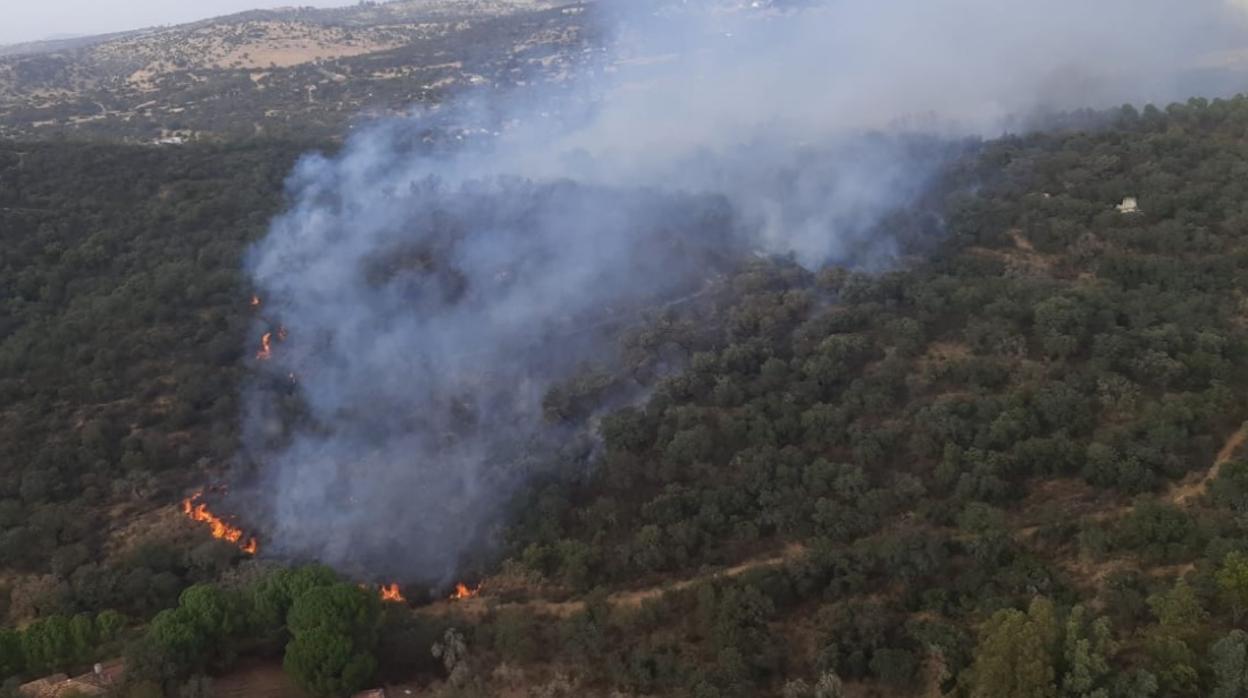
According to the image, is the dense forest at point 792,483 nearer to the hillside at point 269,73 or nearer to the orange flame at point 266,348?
the orange flame at point 266,348

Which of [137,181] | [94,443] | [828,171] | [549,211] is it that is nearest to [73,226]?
[137,181]

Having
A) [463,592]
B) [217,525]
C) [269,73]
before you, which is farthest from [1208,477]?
[269,73]

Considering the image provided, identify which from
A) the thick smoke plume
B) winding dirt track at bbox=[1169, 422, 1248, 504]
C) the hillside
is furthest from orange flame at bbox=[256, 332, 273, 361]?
winding dirt track at bbox=[1169, 422, 1248, 504]

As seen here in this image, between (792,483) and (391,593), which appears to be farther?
(792,483)

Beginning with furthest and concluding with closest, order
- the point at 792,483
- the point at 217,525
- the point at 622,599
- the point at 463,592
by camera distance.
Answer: the point at 217,525 < the point at 792,483 < the point at 463,592 < the point at 622,599

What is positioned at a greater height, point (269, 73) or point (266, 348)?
point (269, 73)

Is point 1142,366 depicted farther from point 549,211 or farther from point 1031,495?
point 549,211

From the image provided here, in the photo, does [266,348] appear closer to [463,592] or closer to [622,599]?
[463,592]
